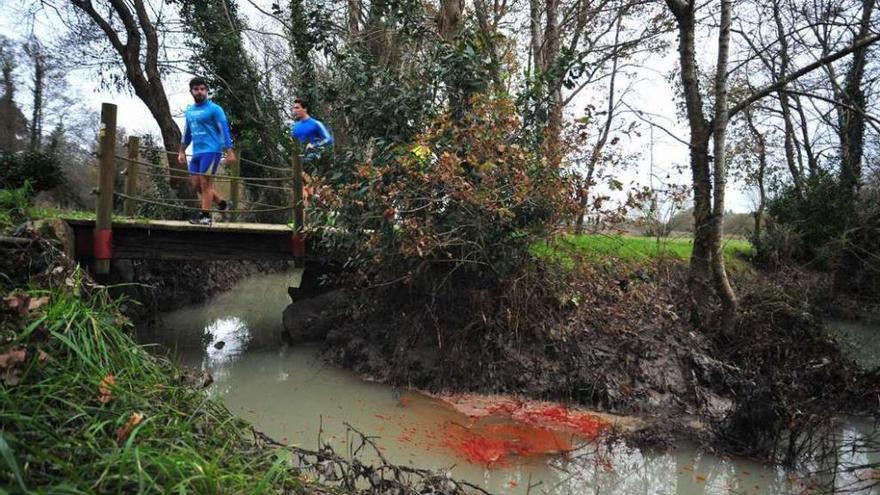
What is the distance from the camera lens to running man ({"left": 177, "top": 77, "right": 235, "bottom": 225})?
22.7ft

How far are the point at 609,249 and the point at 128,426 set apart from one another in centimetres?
830

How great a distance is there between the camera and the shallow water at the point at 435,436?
4.17 metres

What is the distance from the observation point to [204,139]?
6.99 metres

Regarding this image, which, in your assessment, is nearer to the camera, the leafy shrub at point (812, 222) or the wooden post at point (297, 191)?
the wooden post at point (297, 191)

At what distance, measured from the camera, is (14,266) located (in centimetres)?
347

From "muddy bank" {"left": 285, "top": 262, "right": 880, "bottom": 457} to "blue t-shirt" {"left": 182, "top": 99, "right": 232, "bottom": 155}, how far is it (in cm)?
279

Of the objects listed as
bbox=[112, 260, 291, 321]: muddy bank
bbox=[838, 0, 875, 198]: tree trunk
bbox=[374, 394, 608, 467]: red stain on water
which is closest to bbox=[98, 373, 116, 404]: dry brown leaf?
bbox=[374, 394, 608, 467]: red stain on water

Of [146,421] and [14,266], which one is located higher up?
[14,266]

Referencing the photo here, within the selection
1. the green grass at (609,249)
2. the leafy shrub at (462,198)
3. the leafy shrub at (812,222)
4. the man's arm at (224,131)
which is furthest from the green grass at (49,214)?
the leafy shrub at (812,222)

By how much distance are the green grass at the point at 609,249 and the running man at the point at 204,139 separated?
14.0 ft

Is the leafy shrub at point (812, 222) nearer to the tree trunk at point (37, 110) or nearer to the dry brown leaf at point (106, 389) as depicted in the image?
the dry brown leaf at point (106, 389)

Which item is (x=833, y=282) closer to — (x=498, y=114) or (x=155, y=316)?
(x=498, y=114)

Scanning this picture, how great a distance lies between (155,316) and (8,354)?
294 inches

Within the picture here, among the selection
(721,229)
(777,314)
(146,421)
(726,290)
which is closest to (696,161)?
(721,229)
